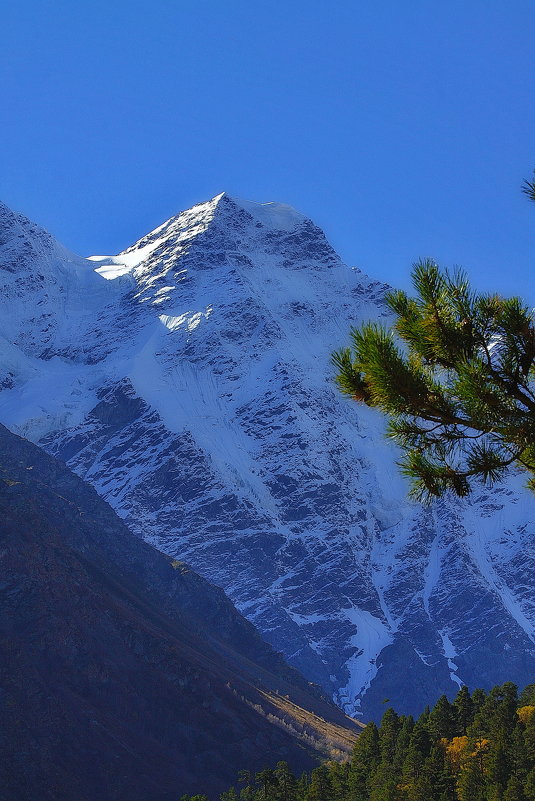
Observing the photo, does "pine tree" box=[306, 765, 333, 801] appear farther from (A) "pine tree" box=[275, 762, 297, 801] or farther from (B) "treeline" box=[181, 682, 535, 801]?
(A) "pine tree" box=[275, 762, 297, 801]

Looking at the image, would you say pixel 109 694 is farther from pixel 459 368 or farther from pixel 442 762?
pixel 459 368

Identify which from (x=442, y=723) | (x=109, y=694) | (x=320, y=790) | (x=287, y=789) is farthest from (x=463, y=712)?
(x=109, y=694)

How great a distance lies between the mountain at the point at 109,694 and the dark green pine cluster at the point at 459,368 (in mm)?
87304

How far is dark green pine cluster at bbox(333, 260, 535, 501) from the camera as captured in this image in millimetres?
12438

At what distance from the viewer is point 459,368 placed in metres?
12.1

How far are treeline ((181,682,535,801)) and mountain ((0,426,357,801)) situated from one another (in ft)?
65.4

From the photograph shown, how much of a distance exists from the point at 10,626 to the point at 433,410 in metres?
112

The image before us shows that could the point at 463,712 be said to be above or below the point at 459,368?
above

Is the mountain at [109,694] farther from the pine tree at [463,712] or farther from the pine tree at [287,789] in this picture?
the pine tree at [463,712]

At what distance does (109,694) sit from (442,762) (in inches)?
2378

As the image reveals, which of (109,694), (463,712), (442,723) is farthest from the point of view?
(109,694)

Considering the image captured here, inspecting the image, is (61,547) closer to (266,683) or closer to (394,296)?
(266,683)

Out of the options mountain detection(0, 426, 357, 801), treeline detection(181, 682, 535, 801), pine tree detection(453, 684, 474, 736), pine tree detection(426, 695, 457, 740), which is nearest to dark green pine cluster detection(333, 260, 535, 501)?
treeline detection(181, 682, 535, 801)

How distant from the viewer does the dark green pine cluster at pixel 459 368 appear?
1244cm
